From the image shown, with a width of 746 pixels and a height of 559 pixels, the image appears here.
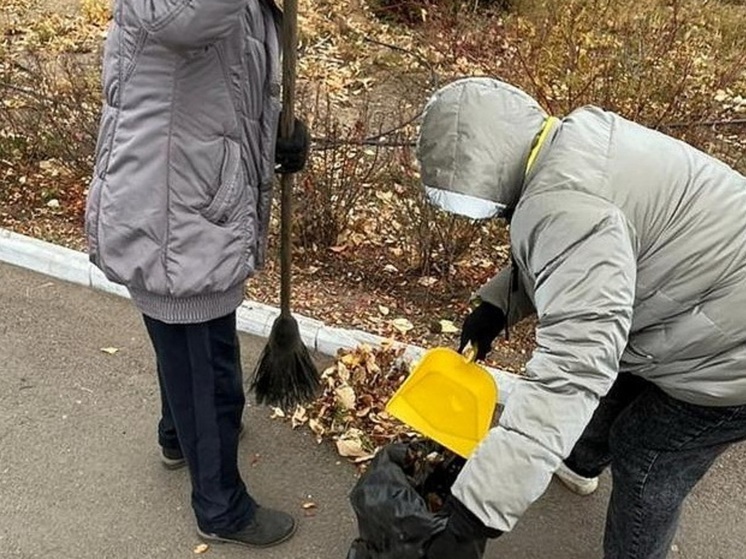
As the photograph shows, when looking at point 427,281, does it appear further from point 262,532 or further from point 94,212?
point 94,212

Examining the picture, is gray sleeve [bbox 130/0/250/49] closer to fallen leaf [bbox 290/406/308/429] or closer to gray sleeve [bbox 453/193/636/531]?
gray sleeve [bbox 453/193/636/531]

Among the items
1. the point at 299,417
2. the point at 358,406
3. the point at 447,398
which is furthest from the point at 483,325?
the point at 299,417

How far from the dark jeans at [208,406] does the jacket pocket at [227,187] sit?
0.32 m

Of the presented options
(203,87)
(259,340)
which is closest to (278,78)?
(203,87)

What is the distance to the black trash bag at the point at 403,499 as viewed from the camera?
2.32 metres

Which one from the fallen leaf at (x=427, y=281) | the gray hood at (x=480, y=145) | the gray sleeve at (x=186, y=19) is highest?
the gray sleeve at (x=186, y=19)

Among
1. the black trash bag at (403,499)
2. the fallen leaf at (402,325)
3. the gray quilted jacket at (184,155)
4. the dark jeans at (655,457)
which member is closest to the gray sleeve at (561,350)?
the black trash bag at (403,499)

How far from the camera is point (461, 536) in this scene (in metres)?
2.06

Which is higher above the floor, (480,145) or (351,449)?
(480,145)

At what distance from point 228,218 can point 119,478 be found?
1.27m

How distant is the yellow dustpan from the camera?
8.51 ft

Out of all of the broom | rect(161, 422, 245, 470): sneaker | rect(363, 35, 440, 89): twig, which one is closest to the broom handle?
the broom

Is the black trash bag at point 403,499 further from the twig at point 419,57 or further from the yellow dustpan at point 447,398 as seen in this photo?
the twig at point 419,57

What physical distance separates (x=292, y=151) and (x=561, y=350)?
1.17 m
